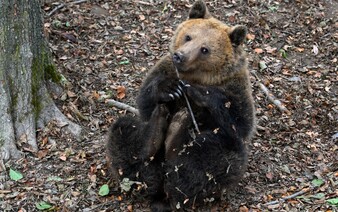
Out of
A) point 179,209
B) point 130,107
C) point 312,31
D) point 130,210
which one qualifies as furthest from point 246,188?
point 312,31

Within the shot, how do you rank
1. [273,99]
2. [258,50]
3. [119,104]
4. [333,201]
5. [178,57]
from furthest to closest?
[258,50] < [273,99] < [119,104] < [333,201] < [178,57]

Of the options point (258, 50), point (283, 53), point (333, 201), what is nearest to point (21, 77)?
point (333, 201)

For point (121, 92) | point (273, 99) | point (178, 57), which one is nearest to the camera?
point (178, 57)

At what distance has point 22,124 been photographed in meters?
6.39

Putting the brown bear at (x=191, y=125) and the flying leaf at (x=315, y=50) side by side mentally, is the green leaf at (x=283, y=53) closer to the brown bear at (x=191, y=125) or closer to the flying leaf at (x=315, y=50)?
the flying leaf at (x=315, y=50)

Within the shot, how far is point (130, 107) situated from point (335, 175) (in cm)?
275

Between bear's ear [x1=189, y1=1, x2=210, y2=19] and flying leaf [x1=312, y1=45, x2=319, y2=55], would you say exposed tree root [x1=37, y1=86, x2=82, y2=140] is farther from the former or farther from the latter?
flying leaf [x1=312, y1=45, x2=319, y2=55]

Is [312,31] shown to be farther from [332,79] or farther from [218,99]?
[218,99]

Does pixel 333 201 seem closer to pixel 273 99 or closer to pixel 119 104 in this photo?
pixel 273 99

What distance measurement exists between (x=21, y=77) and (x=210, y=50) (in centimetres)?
219

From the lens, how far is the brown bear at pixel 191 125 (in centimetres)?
572

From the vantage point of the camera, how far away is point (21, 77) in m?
6.33

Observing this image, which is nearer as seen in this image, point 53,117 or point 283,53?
point 53,117

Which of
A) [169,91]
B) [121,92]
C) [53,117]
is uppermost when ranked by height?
[169,91]
